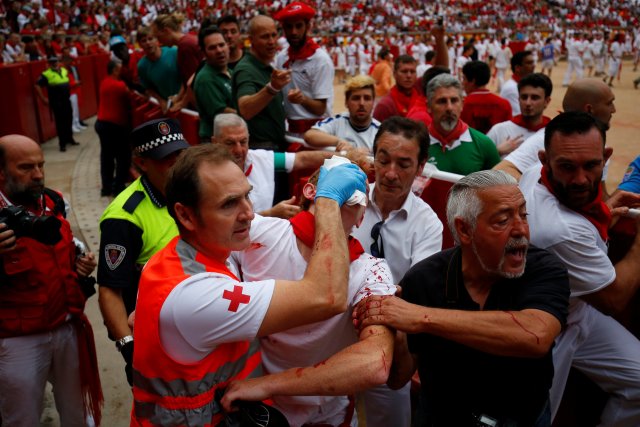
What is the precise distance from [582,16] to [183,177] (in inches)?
2279

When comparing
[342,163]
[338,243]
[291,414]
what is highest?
[342,163]

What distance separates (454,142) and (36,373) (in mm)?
3478

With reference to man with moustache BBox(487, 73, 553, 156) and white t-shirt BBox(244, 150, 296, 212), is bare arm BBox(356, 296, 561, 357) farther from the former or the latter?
man with moustache BBox(487, 73, 553, 156)

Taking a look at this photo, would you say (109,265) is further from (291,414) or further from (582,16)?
(582,16)

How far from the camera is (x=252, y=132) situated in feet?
17.9

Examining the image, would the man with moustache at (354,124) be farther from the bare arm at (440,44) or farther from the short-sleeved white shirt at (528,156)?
the bare arm at (440,44)

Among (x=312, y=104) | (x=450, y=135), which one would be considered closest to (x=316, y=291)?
(x=450, y=135)

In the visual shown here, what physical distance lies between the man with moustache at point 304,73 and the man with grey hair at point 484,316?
328 cm

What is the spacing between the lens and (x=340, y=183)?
7.27ft

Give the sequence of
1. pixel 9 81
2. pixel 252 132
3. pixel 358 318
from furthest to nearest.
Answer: pixel 9 81 → pixel 252 132 → pixel 358 318

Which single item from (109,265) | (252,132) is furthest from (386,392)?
(252,132)

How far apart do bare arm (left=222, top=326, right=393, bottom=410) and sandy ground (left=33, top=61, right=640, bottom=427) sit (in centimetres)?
259

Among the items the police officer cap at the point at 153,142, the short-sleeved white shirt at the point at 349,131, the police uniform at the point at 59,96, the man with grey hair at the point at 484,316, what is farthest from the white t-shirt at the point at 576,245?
the police uniform at the point at 59,96

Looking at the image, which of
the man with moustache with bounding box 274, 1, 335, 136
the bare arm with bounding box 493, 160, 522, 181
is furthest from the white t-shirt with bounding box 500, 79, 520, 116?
the bare arm with bounding box 493, 160, 522, 181
